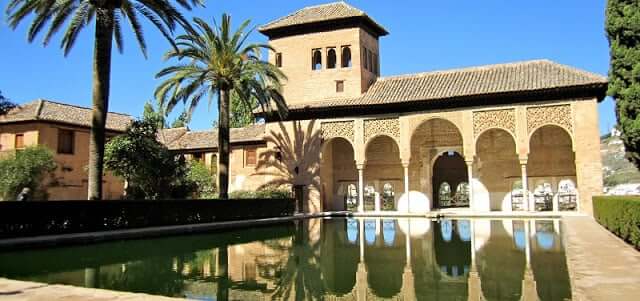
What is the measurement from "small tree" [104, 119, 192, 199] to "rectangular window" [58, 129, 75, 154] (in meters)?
6.14

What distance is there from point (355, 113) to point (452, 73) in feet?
16.6

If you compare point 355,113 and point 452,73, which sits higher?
point 452,73

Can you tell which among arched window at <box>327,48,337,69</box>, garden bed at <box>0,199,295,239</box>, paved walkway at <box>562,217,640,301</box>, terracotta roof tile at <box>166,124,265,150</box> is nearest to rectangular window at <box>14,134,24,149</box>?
terracotta roof tile at <box>166,124,265,150</box>

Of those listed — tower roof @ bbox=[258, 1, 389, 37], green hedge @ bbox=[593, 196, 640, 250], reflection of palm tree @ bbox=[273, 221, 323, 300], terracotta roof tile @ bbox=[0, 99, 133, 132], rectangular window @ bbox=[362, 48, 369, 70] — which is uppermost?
tower roof @ bbox=[258, 1, 389, 37]

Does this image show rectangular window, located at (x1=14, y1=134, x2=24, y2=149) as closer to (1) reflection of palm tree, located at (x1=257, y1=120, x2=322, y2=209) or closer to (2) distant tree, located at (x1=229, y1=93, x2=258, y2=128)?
(1) reflection of palm tree, located at (x1=257, y1=120, x2=322, y2=209)

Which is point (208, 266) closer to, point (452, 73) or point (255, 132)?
point (452, 73)

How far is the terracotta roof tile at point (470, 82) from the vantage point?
22469 mm

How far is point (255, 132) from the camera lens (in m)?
30.3

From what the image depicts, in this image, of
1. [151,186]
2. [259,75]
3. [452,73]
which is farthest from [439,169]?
[151,186]

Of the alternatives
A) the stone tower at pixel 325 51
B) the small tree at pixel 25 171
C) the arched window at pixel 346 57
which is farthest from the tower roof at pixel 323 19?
the small tree at pixel 25 171

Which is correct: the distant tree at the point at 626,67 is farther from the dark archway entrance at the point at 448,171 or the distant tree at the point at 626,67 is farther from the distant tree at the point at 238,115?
the distant tree at the point at 238,115

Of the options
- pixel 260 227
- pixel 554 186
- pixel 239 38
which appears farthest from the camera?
pixel 554 186

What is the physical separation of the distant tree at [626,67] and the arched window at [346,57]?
14085mm

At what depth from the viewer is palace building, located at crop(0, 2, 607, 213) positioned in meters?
22.6
